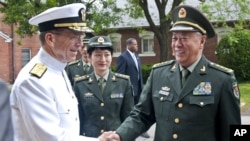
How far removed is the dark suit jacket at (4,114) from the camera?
188 centimetres

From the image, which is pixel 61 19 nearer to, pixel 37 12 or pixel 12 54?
pixel 37 12

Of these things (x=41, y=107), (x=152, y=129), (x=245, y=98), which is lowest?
(x=152, y=129)

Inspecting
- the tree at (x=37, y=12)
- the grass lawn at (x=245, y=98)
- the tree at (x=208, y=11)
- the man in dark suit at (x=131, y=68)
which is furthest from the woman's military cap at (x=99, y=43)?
the tree at (x=208, y=11)

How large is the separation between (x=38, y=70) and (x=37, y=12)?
39.1 ft

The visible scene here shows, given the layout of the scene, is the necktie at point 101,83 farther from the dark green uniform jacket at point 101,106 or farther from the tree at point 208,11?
the tree at point 208,11

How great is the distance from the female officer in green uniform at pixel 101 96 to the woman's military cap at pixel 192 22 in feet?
4.22

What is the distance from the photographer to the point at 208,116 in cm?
317

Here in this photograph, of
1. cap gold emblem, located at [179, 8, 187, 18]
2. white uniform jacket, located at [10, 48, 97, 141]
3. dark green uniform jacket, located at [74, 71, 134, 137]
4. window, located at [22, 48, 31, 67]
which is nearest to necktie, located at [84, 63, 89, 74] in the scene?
dark green uniform jacket, located at [74, 71, 134, 137]

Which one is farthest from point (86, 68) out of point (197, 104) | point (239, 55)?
point (239, 55)

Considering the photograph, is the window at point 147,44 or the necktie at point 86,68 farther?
the window at point 147,44

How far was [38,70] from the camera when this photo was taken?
2.82 m

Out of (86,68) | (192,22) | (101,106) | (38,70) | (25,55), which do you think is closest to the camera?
(38,70)

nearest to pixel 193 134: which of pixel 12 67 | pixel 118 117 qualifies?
pixel 118 117

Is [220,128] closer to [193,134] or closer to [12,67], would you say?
[193,134]
